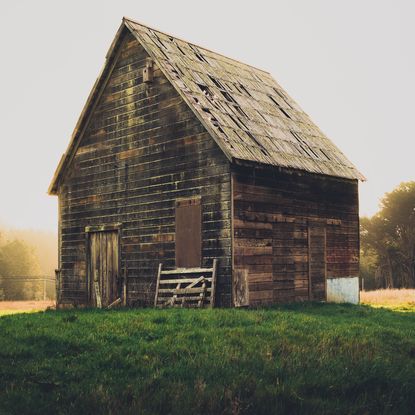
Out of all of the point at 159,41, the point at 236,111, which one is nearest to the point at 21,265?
the point at 159,41

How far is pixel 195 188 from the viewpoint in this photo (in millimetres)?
17188

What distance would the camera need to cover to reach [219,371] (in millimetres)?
8539

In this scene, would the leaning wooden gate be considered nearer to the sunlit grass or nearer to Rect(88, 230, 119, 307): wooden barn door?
Rect(88, 230, 119, 307): wooden barn door

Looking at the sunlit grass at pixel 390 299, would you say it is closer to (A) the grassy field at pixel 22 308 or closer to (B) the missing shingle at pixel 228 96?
(B) the missing shingle at pixel 228 96

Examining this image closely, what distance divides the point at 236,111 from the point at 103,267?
21.0 ft

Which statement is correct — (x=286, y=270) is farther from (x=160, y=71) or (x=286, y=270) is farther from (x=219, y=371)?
(x=219, y=371)

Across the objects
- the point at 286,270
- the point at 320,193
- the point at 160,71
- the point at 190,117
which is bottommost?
the point at 286,270

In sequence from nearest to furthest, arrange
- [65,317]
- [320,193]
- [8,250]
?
[65,317] → [320,193] → [8,250]

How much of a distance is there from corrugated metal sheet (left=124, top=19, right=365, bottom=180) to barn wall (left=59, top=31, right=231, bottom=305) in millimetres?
481

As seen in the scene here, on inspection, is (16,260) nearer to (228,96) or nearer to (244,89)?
(244,89)

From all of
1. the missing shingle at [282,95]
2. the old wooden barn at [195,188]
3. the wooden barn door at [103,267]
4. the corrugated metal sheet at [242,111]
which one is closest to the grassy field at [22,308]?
the wooden barn door at [103,267]

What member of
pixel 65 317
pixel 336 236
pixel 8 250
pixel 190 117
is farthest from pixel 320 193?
pixel 8 250

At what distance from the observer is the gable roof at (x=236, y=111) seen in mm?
17188

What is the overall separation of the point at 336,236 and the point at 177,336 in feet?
36.9
